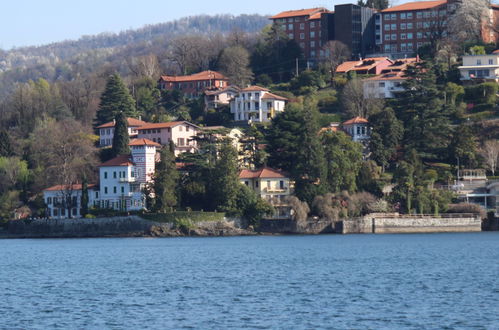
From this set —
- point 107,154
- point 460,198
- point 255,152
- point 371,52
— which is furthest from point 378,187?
point 371,52

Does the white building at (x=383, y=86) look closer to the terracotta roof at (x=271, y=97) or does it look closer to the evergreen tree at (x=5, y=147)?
the terracotta roof at (x=271, y=97)

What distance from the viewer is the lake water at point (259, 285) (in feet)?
129

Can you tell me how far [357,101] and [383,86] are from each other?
4887 millimetres

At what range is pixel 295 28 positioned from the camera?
142m

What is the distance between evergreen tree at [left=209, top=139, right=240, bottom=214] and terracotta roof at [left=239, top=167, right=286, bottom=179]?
5.18 m

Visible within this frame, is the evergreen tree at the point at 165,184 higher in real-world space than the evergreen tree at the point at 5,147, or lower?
lower

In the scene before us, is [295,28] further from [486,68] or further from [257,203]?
[257,203]

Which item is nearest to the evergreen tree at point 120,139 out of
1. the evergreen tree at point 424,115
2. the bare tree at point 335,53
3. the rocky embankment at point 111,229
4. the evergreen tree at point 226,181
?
the rocky embankment at point 111,229

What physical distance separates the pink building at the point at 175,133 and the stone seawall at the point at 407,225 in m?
25.2

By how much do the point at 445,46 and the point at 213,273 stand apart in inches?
3028

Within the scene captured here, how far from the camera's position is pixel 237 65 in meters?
138

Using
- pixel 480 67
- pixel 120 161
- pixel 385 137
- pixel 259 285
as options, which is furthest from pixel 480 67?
pixel 259 285

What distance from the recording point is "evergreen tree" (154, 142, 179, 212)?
3543 inches

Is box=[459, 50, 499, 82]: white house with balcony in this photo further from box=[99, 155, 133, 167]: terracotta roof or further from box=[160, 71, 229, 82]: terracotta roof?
box=[99, 155, 133, 167]: terracotta roof
